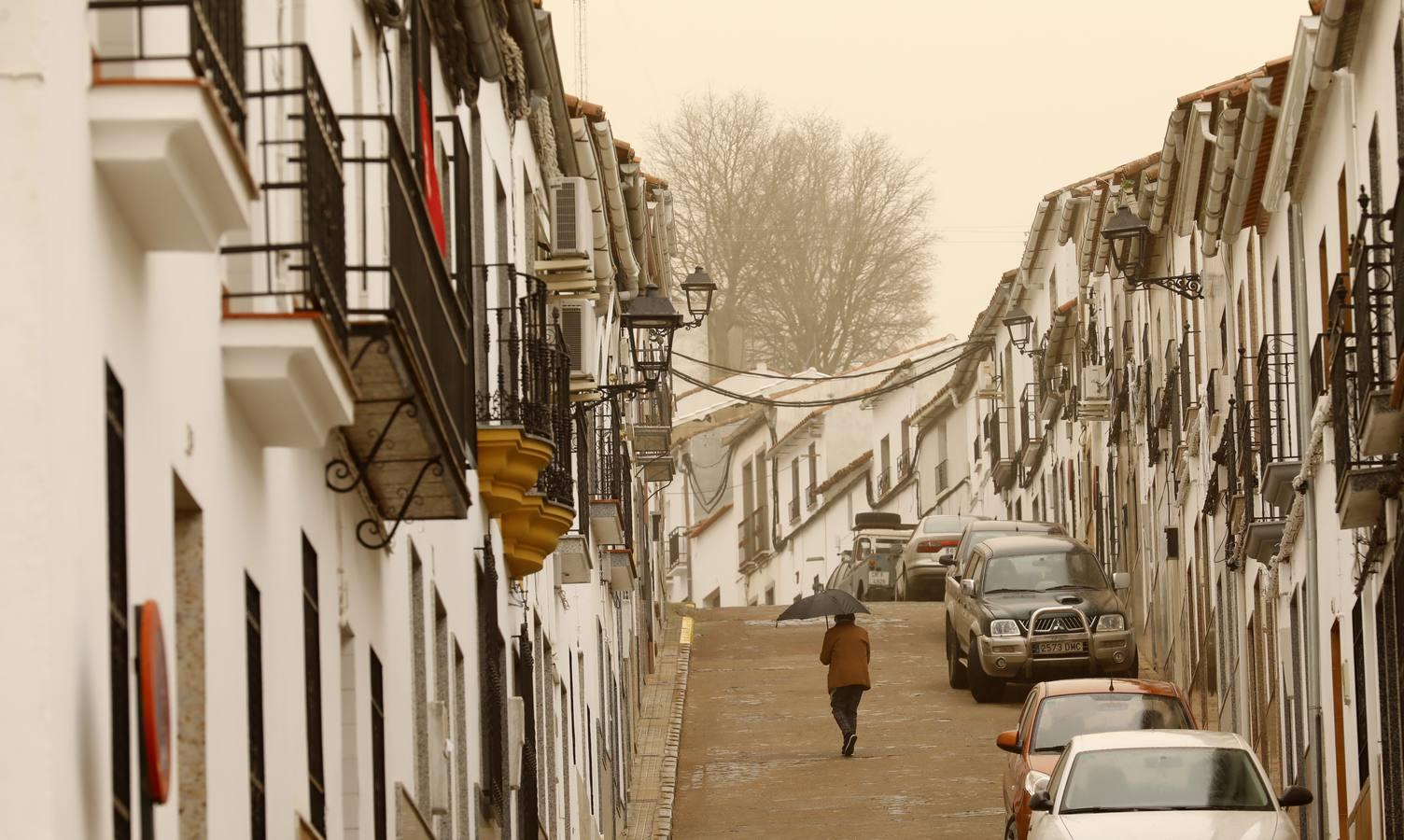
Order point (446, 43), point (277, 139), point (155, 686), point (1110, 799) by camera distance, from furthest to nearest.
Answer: point (1110, 799) < point (446, 43) < point (277, 139) < point (155, 686)

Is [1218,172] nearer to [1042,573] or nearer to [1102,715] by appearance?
[1102,715]

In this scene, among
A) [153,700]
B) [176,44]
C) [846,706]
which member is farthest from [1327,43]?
[846,706]

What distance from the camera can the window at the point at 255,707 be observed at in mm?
8359

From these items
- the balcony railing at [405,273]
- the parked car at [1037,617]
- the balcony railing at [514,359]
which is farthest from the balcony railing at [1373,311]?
the parked car at [1037,617]

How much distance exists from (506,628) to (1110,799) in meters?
4.40

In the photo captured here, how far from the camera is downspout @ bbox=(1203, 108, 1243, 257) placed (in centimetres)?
2169

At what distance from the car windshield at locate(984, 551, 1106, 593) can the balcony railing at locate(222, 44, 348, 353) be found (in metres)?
22.2

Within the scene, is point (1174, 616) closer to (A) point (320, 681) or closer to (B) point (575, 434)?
(B) point (575, 434)

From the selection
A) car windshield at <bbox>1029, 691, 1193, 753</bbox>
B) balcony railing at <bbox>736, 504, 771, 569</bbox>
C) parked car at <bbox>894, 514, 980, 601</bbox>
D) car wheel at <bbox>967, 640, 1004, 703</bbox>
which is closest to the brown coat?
car wheel at <bbox>967, 640, 1004, 703</bbox>

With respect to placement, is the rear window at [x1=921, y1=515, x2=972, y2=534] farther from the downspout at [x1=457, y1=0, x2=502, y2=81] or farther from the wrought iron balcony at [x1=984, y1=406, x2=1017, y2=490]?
the downspout at [x1=457, y1=0, x2=502, y2=81]

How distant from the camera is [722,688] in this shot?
3400cm

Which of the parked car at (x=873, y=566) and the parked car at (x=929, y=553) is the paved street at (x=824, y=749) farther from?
the parked car at (x=873, y=566)

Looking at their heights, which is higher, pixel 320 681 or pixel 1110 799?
pixel 320 681

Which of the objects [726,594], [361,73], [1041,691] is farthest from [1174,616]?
[726,594]
